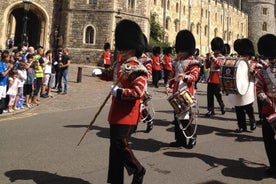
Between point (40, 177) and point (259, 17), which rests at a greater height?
point (259, 17)

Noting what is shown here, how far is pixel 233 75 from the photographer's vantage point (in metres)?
6.88

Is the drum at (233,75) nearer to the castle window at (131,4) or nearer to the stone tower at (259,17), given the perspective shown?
the castle window at (131,4)

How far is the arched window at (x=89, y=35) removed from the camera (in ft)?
96.0

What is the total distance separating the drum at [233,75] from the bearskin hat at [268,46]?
3.72ft

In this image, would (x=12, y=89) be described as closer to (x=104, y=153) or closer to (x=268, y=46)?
(x=104, y=153)

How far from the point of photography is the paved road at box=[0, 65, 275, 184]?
494 cm

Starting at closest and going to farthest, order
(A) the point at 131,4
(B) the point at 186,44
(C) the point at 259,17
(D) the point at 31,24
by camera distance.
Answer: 1. (B) the point at 186,44
2. (A) the point at 131,4
3. (D) the point at 31,24
4. (C) the point at 259,17

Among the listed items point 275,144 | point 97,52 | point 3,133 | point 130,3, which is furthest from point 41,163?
point 130,3

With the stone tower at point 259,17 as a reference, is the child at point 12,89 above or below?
below

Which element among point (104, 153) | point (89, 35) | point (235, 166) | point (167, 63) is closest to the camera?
point (235, 166)

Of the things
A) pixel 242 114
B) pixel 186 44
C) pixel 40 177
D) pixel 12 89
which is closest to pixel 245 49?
pixel 242 114

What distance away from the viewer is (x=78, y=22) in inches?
1149

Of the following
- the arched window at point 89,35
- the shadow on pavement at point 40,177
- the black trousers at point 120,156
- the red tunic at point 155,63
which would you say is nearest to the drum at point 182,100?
the black trousers at point 120,156

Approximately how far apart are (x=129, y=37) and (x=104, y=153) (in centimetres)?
238
